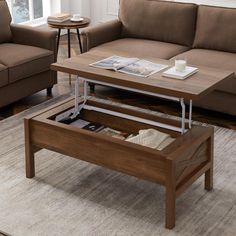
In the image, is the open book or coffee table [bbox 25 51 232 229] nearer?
coffee table [bbox 25 51 232 229]

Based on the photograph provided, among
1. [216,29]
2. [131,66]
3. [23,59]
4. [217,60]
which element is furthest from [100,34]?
[131,66]

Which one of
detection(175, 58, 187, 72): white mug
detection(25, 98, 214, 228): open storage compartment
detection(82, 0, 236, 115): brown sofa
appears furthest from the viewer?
detection(82, 0, 236, 115): brown sofa

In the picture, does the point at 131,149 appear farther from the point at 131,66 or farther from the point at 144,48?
the point at 144,48

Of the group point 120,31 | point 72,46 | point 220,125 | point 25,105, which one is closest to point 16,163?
point 25,105

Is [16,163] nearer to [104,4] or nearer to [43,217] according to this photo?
[43,217]

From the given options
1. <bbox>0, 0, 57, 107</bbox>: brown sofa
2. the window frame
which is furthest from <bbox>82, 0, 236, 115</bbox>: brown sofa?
the window frame

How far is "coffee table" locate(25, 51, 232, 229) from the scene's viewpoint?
286 centimetres

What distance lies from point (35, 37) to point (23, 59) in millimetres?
427

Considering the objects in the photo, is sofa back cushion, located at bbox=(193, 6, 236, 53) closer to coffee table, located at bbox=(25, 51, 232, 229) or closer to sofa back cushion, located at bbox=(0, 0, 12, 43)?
coffee table, located at bbox=(25, 51, 232, 229)

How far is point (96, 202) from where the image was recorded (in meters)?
3.13

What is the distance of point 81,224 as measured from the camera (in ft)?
9.57

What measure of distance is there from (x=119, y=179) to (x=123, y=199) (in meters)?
0.25

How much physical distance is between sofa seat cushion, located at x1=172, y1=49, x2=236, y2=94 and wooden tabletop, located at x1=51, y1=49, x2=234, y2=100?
2.49 ft

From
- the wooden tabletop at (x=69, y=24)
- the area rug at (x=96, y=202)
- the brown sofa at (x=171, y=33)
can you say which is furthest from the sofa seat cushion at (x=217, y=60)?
the wooden tabletop at (x=69, y=24)
